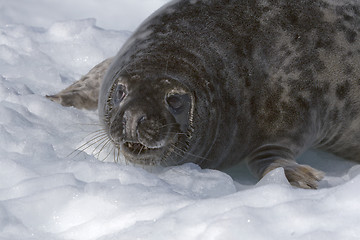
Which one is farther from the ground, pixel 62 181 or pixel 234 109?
pixel 234 109

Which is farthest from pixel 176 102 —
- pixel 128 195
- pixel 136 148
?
pixel 128 195

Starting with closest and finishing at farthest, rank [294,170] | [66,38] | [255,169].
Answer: [294,170], [255,169], [66,38]

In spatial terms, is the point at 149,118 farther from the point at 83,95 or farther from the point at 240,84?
the point at 83,95

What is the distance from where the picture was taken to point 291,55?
4.13 meters

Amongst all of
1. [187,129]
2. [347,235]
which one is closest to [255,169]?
[187,129]

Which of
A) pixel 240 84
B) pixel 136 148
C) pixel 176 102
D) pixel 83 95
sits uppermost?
pixel 240 84

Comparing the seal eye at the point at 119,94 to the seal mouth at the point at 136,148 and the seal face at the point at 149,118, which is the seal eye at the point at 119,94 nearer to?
the seal face at the point at 149,118

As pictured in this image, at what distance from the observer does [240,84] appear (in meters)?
3.94

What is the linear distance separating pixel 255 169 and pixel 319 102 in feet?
2.35

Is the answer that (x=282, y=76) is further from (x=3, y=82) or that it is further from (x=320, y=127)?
(x=3, y=82)

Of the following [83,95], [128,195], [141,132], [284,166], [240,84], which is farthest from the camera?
[83,95]

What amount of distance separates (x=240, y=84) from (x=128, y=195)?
1.47 meters

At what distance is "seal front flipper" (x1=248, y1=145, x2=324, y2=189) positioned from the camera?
3.52 m

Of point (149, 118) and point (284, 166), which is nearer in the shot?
point (149, 118)
